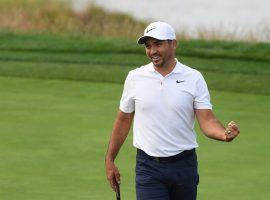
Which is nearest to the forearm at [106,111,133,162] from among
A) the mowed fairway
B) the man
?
the man

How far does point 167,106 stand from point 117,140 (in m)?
0.50

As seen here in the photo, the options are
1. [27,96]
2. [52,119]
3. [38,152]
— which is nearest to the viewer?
[38,152]

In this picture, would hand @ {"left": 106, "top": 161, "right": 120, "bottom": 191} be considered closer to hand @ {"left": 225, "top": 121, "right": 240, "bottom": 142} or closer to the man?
the man

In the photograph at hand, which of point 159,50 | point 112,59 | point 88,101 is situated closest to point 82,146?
point 88,101

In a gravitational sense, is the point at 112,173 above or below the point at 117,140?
below

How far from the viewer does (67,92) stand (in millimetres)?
13164

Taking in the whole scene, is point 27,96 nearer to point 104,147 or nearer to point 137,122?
point 104,147

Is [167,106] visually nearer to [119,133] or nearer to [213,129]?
[213,129]

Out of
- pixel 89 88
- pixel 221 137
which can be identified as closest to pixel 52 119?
pixel 89 88

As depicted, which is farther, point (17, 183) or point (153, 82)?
point (17, 183)

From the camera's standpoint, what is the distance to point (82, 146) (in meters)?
10.5

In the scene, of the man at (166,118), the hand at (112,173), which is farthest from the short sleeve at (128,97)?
the hand at (112,173)

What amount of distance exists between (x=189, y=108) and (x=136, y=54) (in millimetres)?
8804

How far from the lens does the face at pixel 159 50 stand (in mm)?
6773
